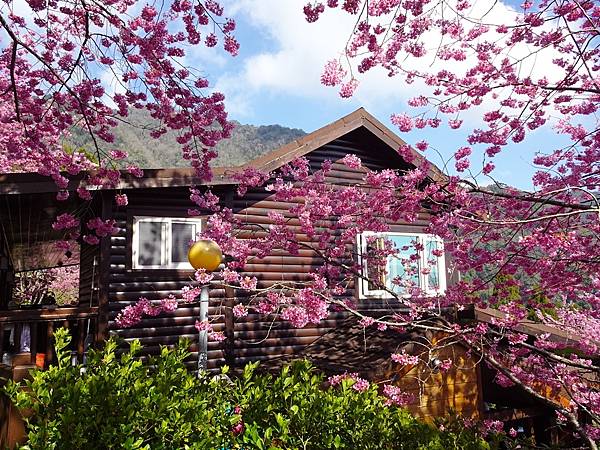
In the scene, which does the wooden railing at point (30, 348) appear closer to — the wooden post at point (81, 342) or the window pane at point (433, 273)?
the wooden post at point (81, 342)

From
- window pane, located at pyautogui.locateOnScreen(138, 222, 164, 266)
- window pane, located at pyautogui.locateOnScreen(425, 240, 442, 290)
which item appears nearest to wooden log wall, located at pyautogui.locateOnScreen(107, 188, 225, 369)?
window pane, located at pyautogui.locateOnScreen(138, 222, 164, 266)

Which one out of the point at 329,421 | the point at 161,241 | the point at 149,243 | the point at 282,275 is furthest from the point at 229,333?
the point at 329,421

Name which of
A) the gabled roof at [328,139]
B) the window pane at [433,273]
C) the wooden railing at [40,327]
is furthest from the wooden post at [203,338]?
the window pane at [433,273]

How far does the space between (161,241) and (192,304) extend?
1.51 m

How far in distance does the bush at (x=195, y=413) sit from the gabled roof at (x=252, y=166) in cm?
492

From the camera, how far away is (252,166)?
1054 centimetres

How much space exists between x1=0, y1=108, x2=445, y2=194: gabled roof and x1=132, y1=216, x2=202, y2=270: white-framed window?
3.05 feet

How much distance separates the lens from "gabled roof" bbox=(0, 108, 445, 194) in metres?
8.21

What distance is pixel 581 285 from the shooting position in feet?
25.7

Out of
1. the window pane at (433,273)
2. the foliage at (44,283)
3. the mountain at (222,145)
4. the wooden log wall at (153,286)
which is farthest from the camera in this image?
the mountain at (222,145)

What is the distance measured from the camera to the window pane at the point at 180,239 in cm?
1018

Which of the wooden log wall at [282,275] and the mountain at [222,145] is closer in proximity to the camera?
the wooden log wall at [282,275]

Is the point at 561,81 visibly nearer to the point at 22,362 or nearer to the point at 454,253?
the point at 454,253

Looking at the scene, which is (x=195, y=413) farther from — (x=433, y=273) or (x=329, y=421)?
(x=433, y=273)
